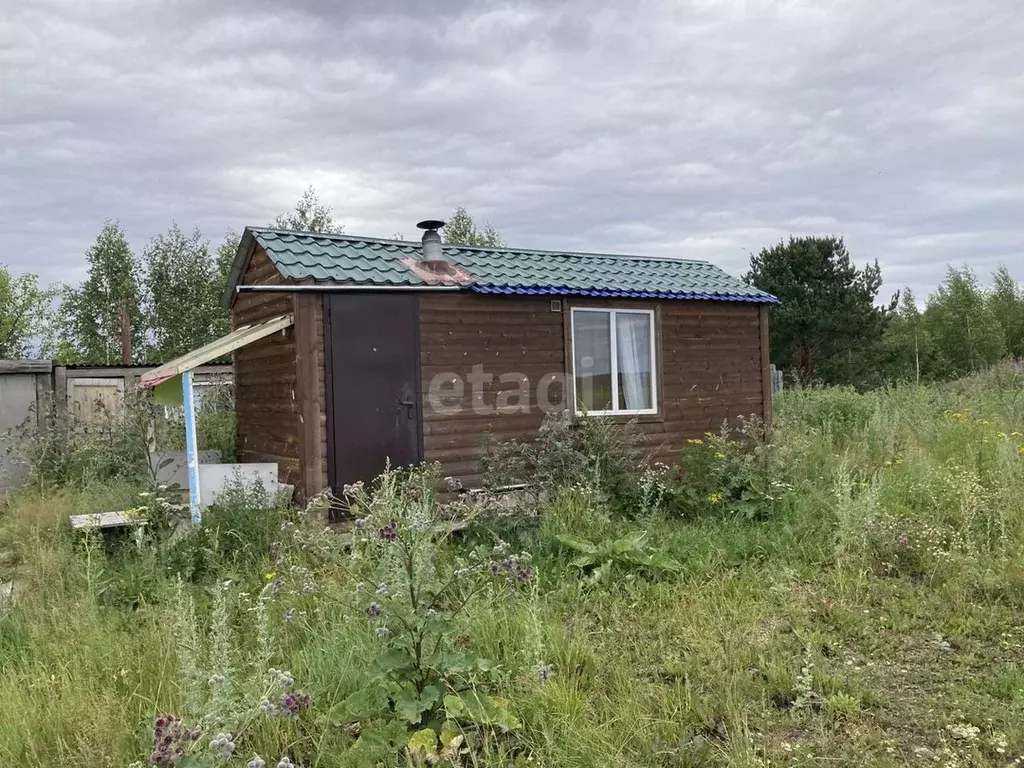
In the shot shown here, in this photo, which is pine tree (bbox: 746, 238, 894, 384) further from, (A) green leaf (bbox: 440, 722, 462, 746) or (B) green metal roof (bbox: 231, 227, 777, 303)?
(A) green leaf (bbox: 440, 722, 462, 746)

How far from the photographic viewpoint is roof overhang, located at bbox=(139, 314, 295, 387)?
674cm

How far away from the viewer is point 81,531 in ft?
21.2

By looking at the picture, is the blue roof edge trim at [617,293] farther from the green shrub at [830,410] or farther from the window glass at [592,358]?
the green shrub at [830,410]

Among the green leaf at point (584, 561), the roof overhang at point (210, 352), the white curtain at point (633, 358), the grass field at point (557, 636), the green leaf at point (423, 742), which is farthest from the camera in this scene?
the white curtain at point (633, 358)

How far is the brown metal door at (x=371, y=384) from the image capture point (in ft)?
23.7

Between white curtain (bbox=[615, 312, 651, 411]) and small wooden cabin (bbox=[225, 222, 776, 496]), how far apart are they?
2cm

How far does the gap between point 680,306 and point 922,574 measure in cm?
484

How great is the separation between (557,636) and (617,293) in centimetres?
550

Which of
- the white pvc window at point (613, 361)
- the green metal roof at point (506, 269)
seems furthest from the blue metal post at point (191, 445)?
the white pvc window at point (613, 361)

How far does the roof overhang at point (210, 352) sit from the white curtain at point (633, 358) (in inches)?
155

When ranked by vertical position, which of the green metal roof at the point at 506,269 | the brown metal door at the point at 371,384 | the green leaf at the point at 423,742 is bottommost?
the green leaf at the point at 423,742

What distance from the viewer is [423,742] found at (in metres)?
2.88

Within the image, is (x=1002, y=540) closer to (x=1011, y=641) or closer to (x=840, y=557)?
(x=840, y=557)

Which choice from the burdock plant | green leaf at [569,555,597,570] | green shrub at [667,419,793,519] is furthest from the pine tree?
the burdock plant
